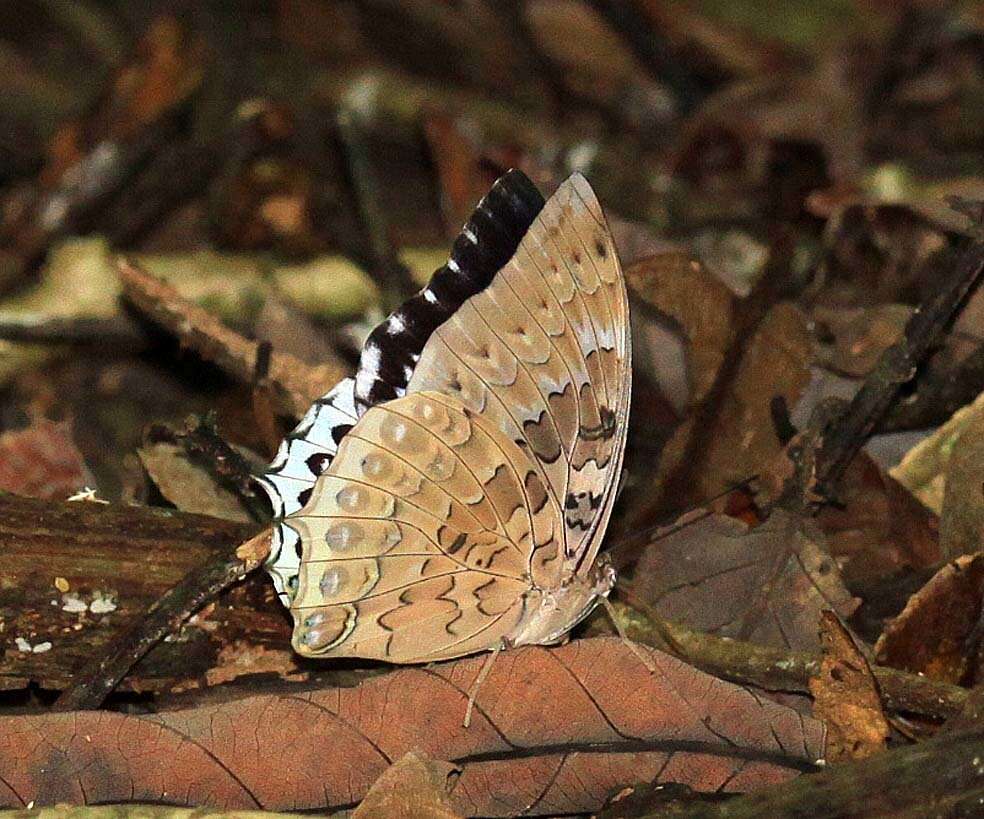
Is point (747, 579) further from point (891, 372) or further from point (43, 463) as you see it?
point (43, 463)

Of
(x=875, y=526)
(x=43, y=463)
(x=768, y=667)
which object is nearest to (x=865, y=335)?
(x=875, y=526)

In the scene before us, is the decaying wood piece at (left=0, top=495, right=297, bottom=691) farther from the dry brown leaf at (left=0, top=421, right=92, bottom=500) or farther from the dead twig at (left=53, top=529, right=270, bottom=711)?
the dry brown leaf at (left=0, top=421, right=92, bottom=500)

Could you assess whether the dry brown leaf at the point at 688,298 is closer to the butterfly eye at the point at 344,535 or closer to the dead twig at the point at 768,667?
the dead twig at the point at 768,667

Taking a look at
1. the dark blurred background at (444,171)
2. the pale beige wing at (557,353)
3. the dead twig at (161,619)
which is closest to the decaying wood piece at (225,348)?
the dark blurred background at (444,171)

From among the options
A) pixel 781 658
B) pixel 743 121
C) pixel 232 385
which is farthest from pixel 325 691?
pixel 743 121

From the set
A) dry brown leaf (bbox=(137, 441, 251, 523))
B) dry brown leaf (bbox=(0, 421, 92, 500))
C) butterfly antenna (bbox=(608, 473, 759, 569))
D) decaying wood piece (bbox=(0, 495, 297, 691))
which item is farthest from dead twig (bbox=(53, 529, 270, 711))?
dry brown leaf (bbox=(0, 421, 92, 500))

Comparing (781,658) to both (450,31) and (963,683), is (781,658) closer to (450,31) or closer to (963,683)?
(963,683)

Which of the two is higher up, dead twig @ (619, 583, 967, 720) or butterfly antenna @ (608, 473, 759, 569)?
butterfly antenna @ (608, 473, 759, 569)
